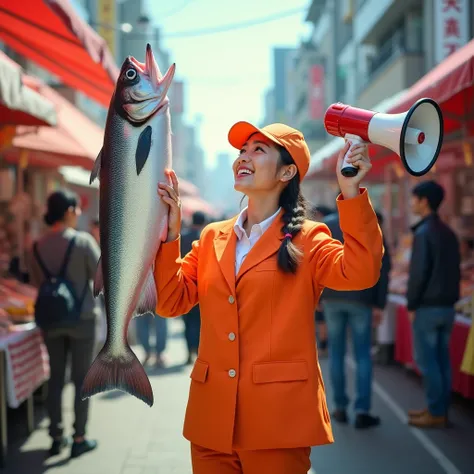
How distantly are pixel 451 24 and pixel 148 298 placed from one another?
444 inches

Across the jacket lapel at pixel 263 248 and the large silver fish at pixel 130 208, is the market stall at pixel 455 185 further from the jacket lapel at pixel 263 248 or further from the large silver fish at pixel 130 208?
the large silver fish at pixel 130 208

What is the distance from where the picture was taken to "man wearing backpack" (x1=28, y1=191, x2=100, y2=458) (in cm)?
471

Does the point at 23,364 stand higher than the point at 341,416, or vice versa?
the point at 23,364

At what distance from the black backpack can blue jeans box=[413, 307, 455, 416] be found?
2822 millimetres

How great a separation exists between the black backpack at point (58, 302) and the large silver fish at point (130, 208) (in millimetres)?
2462

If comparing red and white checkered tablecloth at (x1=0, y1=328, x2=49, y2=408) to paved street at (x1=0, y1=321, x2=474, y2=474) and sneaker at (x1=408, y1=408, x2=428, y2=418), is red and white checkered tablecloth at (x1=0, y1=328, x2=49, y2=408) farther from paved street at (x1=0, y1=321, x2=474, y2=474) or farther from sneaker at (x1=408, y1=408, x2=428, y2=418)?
sneaker at (x1=408, y1=408, x2=428, y2=418)

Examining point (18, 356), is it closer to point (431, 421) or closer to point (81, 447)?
point (81, 447)

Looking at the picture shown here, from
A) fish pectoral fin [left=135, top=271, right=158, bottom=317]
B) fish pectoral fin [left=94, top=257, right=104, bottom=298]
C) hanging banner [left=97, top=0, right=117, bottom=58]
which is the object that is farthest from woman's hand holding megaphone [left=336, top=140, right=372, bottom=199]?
hanging banner [left=97, top=0, right=117, bottom=58]

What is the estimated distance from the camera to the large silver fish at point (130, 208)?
210 centimetres

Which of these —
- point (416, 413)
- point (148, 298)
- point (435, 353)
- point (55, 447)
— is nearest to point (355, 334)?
point (435, 353)

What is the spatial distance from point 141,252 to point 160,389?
4.86 m

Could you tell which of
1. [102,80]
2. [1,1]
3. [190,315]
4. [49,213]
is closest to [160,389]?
[190,315]

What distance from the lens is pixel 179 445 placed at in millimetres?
4922

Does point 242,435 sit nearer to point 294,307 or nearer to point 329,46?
point 294,307
